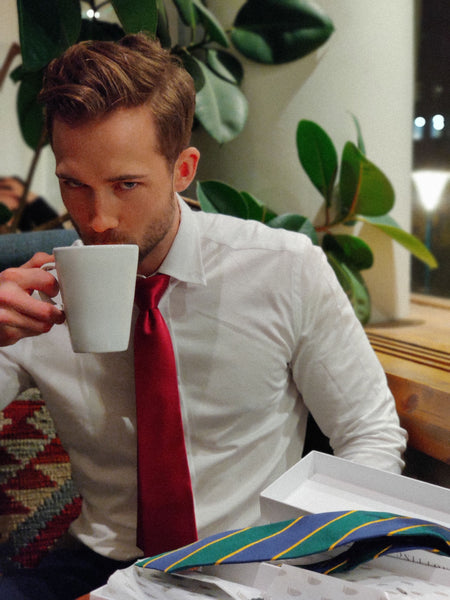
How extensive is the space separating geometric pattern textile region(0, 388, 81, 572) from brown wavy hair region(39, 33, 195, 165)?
0.66 meters

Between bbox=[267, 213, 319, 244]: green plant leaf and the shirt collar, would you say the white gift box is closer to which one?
the shirt collar

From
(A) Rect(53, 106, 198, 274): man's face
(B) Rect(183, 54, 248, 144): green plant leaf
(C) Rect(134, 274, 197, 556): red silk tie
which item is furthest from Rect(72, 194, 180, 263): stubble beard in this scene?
(B) Rect(183, 54, 248, 144): green plant leaf

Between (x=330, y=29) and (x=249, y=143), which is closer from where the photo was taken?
(x=330, y=29)

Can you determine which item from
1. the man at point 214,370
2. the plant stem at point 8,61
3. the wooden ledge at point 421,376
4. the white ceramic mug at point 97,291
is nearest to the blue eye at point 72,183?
the man at point 214,370

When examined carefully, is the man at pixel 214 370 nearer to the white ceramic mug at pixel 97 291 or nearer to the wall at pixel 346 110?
the white ceramic mug at pixel 97 291

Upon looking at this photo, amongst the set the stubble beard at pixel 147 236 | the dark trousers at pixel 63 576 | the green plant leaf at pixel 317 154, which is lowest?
the dark trousers at pixel 63 576

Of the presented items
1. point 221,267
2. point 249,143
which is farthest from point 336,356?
point 249,143

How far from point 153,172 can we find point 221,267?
228 millimetres

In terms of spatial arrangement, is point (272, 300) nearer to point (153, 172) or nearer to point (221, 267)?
point (221, 267)

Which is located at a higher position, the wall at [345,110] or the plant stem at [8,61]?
the plant stem at [8,61]

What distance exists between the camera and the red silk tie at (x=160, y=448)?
96 cm

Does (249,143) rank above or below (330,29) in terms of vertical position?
below

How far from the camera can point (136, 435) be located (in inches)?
42.0

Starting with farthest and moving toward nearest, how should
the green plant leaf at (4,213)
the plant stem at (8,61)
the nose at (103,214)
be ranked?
the plant stem at (8,61)
the green plant leaf at (4,213)
the nose at (103,214)
